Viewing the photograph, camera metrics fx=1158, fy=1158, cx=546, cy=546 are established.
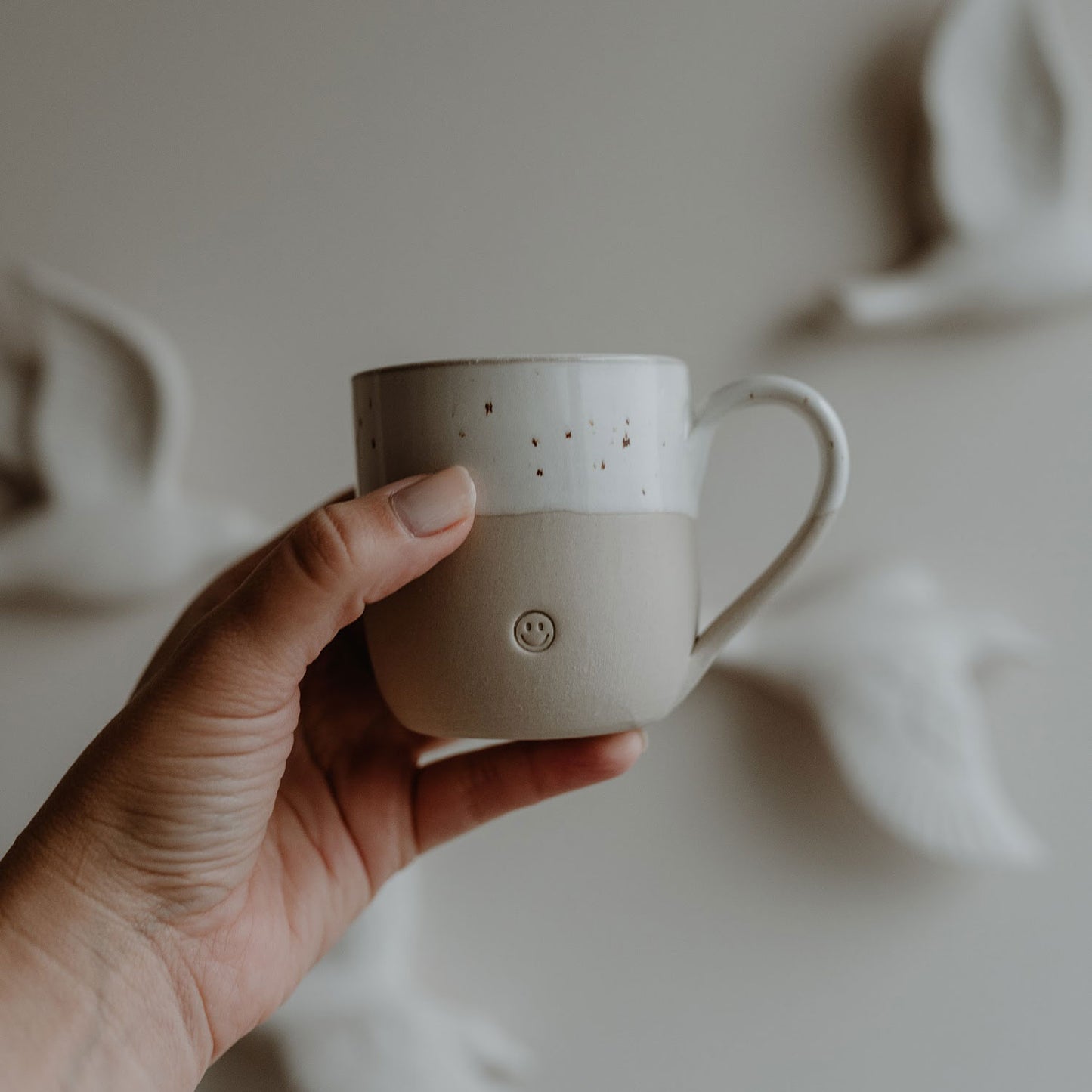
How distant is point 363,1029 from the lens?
958 millimetres

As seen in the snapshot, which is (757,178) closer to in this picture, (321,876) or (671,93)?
(671,93)

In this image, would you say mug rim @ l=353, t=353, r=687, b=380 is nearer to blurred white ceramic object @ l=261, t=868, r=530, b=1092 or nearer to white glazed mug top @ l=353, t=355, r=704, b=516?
white glazed mug top @ l=353, t=355, r=704, b=516

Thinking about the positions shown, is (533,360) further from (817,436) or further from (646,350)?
(646,350)

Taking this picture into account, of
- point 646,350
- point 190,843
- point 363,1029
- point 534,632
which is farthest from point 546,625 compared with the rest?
point 363,1029

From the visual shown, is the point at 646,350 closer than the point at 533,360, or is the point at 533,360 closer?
the point at 533,360

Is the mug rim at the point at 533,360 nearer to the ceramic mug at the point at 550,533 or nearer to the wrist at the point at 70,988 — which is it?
the ceramic mug at the point at 550,533

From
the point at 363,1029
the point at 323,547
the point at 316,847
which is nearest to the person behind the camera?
the point at 323,547

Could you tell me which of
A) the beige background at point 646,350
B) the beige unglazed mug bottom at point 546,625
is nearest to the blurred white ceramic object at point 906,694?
the beige background at point 646,350

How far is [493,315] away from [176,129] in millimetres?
314

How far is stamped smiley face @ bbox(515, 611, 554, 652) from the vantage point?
619mm

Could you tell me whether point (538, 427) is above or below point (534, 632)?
above

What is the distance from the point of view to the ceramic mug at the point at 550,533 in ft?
1.98

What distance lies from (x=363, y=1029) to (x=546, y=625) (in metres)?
0.52

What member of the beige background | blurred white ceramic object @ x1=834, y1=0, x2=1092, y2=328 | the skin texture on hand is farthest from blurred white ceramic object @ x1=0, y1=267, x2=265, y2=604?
blurred white ceramic object @ x1=834, y1=0, x2=1092, y2=328
